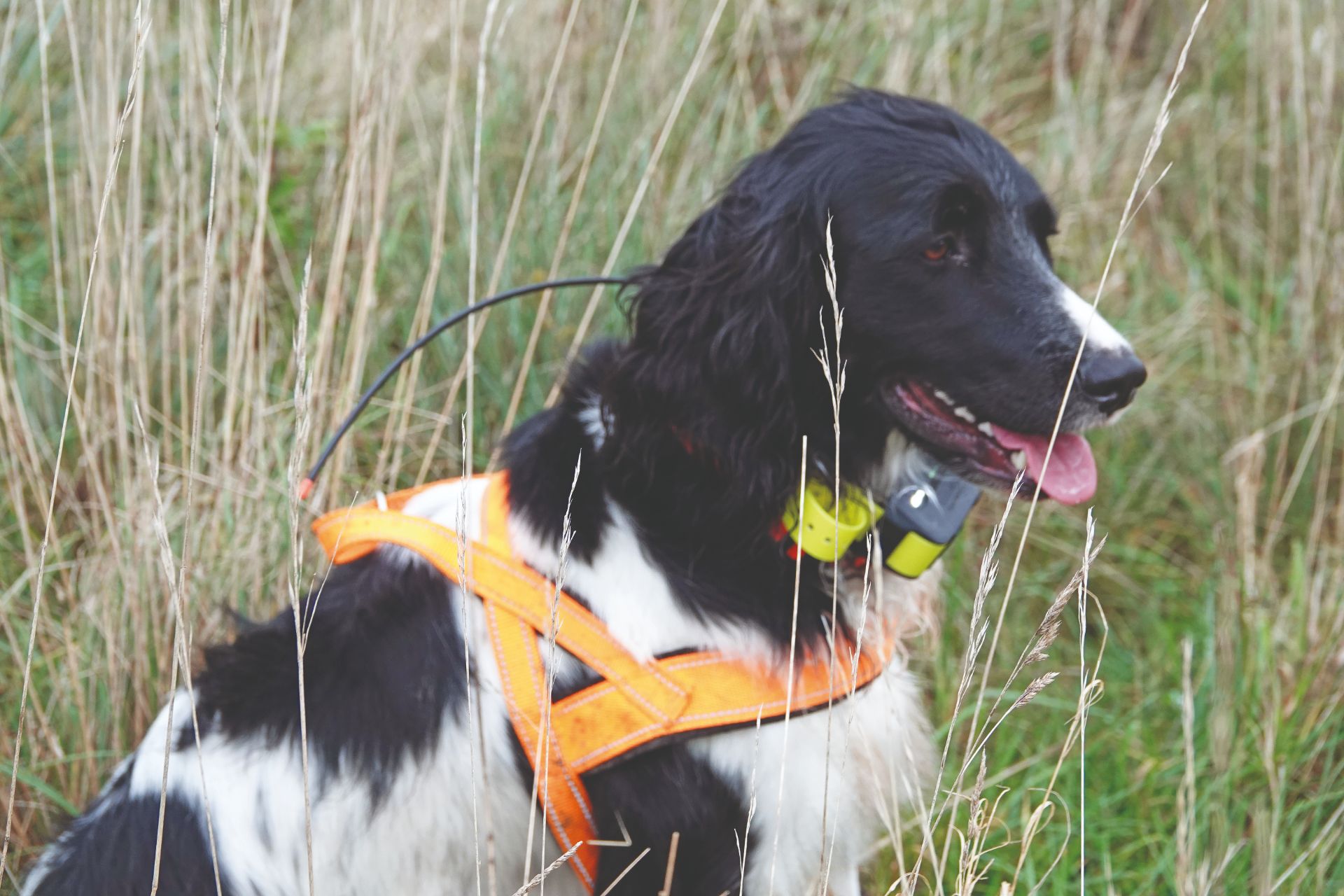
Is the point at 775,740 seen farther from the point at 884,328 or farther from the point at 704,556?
the point at 884,328

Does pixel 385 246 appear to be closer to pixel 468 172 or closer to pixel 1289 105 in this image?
pixel 468 172

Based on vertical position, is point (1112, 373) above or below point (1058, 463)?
above

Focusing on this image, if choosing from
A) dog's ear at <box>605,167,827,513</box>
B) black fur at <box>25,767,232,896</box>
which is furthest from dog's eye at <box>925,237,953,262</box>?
black fur at <box>25,767,232,896</box>

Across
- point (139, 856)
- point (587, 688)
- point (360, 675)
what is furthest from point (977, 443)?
point (139, 856)

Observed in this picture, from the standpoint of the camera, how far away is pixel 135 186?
2.79 m

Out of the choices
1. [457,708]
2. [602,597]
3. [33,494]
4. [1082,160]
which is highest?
[1082,160]

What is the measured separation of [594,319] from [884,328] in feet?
4.59

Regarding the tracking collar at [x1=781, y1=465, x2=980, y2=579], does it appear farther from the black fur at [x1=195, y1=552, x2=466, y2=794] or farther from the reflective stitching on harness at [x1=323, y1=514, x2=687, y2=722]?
the black fur at [x1=195, y1=552, x2=466, y2=794]

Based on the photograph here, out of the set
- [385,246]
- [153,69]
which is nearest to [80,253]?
[153,69]

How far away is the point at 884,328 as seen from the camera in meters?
2.13

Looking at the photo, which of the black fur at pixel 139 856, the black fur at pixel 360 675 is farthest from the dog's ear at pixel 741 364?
the black fur at pixel 139 856

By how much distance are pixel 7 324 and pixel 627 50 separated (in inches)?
79.2

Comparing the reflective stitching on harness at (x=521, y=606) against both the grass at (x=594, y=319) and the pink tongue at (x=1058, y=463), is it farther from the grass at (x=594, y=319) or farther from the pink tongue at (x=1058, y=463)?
the pink tongue at (x=1058, y=463)

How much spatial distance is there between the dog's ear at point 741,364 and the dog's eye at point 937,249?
6.8 inches
